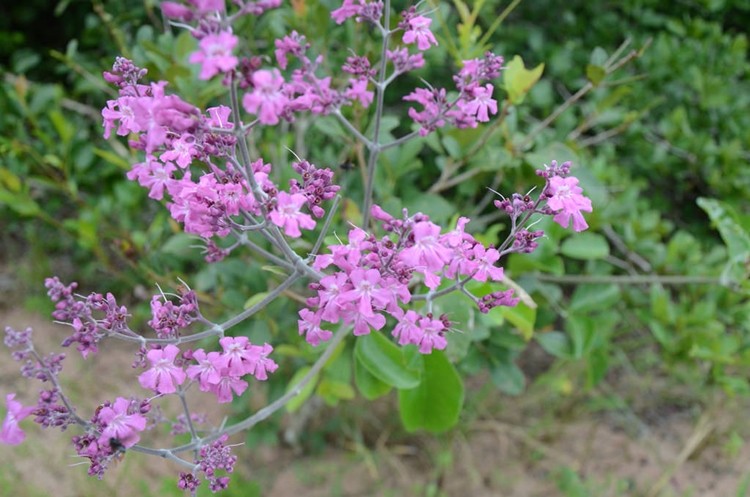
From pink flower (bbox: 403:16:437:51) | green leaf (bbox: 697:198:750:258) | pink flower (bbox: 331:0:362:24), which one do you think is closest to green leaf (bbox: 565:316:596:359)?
green leaf (bbox: 697:198:750:258)

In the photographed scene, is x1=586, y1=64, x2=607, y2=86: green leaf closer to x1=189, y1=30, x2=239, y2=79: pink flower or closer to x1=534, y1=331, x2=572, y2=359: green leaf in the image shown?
x1=534, y1=331, x2=572, y2=359: green leaf

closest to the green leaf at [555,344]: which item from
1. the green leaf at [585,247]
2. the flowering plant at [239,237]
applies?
the green leaf at [585,247]

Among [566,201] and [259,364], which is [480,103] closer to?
[566,201]

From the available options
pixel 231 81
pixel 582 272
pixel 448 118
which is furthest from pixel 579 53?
pixel 231 81

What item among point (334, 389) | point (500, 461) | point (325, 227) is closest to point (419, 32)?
point (325, 227)

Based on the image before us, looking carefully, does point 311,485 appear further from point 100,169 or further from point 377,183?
point 100,169

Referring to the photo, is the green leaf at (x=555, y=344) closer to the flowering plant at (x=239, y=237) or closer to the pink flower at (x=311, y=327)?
the flowering plant at (x=239, y=237)
